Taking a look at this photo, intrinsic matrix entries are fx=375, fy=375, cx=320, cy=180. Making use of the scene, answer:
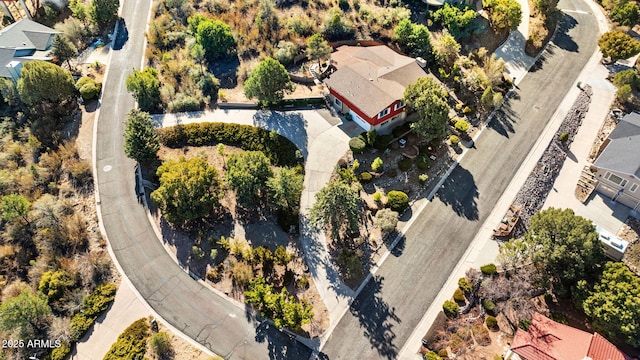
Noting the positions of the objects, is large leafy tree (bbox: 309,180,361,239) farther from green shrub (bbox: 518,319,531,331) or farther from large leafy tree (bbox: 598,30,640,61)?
large leafy tree (bbox: 598,30,640,61)

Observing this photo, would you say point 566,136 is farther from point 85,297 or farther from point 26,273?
point 26,273

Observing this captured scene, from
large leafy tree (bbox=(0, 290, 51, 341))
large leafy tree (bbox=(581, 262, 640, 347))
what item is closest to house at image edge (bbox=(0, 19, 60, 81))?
large leafy tree (bbox=(0, 290, 51, 341))

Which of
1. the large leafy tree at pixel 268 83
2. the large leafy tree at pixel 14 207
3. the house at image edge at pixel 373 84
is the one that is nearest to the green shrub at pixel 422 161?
the house at image edge at pixel 373 84

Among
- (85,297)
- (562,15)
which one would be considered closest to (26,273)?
(85,297)

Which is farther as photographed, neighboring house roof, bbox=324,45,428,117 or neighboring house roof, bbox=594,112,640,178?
neighboring house roof, bbox=324,45,428,117

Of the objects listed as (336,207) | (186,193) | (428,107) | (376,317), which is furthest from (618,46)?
(186,193)

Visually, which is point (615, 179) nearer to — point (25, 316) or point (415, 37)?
point (415, 37)
